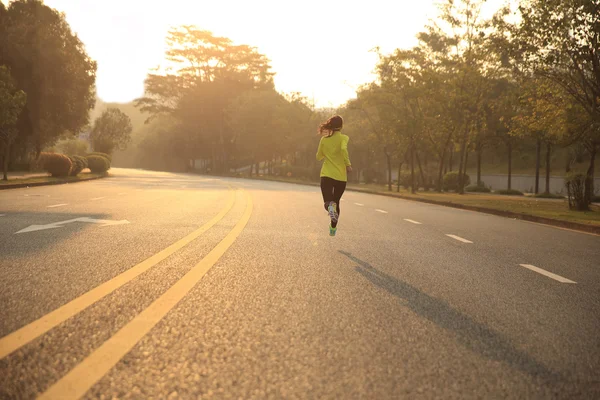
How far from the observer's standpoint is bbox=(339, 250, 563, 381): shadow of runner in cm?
361

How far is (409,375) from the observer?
3.32 m

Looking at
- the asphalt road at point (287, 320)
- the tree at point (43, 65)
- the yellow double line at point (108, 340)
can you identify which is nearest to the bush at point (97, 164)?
the tree at point (43, 65)

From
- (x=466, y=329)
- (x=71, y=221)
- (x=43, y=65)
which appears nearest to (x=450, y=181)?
(x=43, y=65)

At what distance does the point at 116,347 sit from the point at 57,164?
35.0 m

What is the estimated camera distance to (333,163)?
397 inches

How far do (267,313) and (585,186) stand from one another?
21.3 m

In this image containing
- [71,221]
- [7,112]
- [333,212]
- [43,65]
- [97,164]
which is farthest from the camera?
[97,164]

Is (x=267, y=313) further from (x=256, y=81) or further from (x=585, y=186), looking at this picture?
(x=256, y=81)

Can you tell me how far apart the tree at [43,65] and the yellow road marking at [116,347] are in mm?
39425

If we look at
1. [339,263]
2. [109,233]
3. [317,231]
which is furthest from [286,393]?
[317,231]

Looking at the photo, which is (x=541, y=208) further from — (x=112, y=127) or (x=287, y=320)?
(x=112, y=127)

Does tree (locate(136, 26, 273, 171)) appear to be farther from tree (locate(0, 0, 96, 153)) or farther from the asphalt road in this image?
the asphalt road

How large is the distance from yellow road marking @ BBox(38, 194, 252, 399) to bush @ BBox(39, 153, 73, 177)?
32545 millimetres

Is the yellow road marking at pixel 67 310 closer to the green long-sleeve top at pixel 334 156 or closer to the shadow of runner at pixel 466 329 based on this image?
the shadow of runner at pixel 466 329
